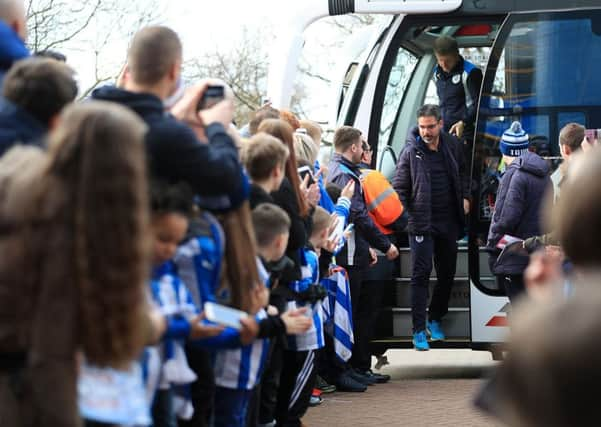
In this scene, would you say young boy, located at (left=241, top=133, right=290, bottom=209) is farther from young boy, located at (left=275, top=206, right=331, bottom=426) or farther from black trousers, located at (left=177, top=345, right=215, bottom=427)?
black trousers, located at (left=177, top=345, right=215, bottom=427)

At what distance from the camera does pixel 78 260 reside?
10.9ft

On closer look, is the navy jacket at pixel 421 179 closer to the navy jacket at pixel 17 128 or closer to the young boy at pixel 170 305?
the young boy at pixel 170 305

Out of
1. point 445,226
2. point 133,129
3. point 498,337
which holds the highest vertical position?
point 133,129

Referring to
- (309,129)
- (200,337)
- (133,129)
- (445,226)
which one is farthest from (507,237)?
(133,129)

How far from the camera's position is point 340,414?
30.7 feet

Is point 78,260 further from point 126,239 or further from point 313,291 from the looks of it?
point 313,291

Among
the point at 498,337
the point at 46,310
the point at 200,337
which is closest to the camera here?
the point at 46,310

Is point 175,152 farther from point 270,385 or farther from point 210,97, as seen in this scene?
point 270,385

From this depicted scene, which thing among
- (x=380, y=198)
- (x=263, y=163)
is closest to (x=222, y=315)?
(x=263, y=163)

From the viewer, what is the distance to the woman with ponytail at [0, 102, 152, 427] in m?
3.29

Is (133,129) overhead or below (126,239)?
overhead

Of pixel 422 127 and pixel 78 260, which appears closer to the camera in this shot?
pixel 78 260

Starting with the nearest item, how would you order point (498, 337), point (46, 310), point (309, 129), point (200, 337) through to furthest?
point (46, 310) < point (200, 337) < point (309, 129) < point (498, 337)

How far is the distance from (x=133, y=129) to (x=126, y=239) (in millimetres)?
288
